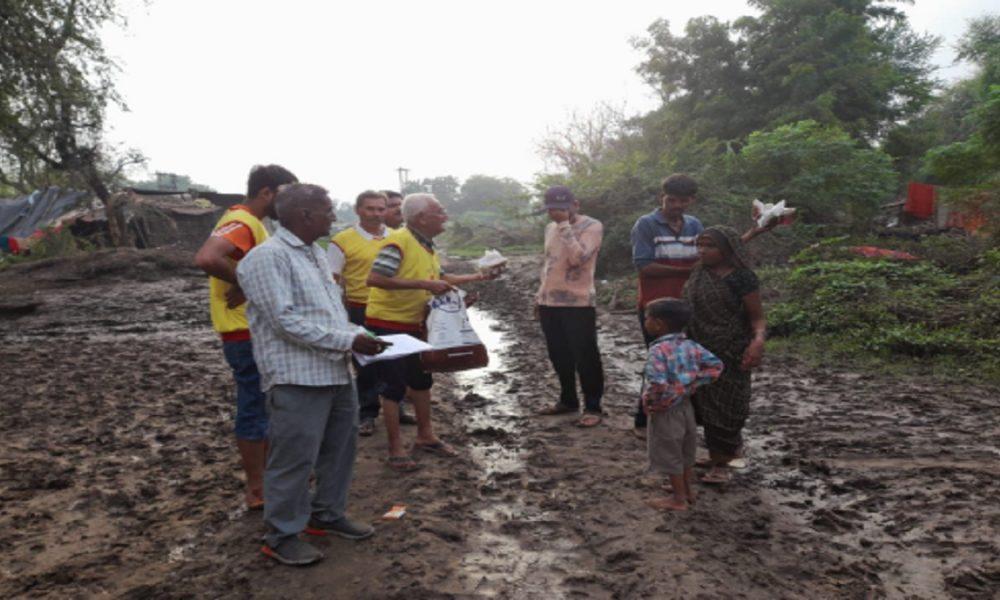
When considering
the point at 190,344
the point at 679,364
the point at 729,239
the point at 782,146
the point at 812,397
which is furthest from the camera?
the point at 782,146

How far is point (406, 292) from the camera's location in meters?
4.12

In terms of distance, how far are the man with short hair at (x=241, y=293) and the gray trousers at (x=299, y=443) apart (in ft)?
1.44

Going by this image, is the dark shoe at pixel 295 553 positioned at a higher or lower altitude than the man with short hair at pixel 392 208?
lower

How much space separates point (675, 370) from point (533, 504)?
1.14 metres

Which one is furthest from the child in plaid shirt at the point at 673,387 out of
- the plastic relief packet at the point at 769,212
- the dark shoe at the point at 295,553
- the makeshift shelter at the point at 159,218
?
Result: the makeshift shelter at the point at 159,218

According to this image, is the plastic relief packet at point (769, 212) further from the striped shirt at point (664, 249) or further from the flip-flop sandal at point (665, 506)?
the flip-flop sandal at point (665, 506)

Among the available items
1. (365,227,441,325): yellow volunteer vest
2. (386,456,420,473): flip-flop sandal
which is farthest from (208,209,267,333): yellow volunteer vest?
(386,456,420,473): flip-flop sandal

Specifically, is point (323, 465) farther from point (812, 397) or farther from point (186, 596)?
point (812, 397)

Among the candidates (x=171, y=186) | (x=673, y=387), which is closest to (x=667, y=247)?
(x=673, y=387)

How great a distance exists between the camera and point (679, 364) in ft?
11.0

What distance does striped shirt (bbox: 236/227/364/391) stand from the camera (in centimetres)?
263

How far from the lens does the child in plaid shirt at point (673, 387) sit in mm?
3326

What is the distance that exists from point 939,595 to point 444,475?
2.63 meters

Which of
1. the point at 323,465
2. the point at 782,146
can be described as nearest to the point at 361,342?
the point at 323,465
